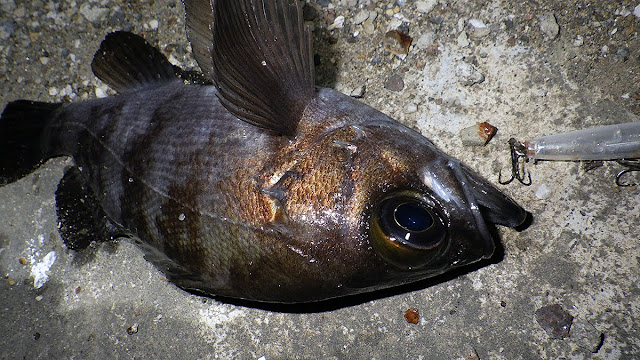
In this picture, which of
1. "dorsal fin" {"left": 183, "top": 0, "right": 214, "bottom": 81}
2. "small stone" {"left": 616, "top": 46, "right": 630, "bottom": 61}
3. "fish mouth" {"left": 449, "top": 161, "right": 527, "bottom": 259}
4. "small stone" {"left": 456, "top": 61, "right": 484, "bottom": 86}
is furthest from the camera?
"small stone" {"left": 456, "top": 61, "right": 484, "bottom": 86}

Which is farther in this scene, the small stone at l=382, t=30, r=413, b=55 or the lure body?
the small stone at l=382, t=30, r=413, b=55

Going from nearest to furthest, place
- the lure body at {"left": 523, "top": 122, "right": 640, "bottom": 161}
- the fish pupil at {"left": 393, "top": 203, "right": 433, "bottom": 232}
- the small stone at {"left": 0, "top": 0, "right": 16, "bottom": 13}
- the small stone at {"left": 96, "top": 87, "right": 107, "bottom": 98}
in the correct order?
1. the fish pupil at {"left": 393, "top": 203, "right": 433, "bottom": 232}
2. the lure body at {"left": 523, "top": 122, "right": 640, "bottom": 161}
3. the small stone at {"left": 96, "top": 87, "right": 107, "bottom": 98}
4. the small stone at {"left": 0, "top": 0, "right": 16, "bottom": 13}

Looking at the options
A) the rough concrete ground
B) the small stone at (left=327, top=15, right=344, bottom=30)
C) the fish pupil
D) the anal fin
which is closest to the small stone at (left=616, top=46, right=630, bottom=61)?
the rough concrete ground

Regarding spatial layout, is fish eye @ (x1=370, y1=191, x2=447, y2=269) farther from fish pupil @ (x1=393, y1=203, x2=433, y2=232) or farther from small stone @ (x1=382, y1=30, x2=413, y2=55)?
small stone @ (x1=382, y1=30, x2=413, y2=55)

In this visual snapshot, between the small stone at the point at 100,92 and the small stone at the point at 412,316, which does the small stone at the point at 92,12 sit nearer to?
the small stone at the point at 100,92

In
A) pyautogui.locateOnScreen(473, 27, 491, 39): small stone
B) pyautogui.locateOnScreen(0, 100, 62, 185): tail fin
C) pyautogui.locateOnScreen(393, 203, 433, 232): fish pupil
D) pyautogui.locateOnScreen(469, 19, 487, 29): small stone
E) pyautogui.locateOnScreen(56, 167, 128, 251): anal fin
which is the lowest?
pyautogui.locateOnScreen(56, 167, 128, 251): anal fin

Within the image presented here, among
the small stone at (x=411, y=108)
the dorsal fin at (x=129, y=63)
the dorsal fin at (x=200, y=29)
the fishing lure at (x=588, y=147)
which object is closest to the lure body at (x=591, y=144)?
the fishing lure at (x=588, y=147)

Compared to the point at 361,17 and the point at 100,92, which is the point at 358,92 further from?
the point at 100,92
